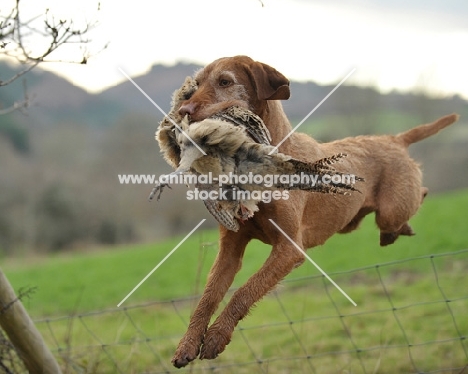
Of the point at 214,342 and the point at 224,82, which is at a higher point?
the point at 224,82

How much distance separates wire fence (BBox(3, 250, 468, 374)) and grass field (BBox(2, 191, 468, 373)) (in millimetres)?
31

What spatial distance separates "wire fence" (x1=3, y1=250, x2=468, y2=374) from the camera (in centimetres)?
682

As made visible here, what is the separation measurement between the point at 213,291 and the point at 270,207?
0.67 metres

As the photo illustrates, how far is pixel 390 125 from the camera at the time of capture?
28.9 metres

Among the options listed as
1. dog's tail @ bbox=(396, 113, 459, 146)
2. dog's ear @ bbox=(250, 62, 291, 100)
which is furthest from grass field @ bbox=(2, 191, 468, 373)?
dog's ear @ bbox=(250, 62, 291, 100)

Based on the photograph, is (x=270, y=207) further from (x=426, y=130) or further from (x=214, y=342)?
(x=426, y=130)

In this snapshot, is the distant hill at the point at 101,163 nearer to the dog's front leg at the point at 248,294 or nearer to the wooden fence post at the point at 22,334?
the wooden fence post at the point at 22,334

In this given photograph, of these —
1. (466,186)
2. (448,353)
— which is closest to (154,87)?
(448,353)

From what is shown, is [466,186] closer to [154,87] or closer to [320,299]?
[320,299]

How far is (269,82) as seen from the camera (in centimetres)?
454

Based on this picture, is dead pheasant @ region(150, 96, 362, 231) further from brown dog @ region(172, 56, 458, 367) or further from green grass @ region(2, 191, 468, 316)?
green grass @ region(2, 191, 468, 316)

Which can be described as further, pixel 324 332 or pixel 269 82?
pixel 324 332

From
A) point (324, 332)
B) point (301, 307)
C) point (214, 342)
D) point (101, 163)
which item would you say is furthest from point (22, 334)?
point (101, 163)

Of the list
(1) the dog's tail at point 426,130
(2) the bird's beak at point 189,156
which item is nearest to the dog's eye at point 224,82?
(2) the bird's beak at point 189,156
